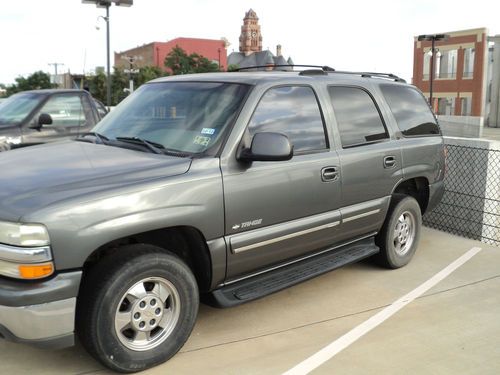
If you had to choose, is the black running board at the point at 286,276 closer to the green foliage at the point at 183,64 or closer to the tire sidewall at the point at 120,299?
the tire sidewall at the point at 120,299

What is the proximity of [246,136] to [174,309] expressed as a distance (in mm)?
1275

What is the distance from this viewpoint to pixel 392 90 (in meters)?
5.32

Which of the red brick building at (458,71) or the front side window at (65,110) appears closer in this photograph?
the front side window at (65,110)

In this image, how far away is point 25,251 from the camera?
2.74 meters

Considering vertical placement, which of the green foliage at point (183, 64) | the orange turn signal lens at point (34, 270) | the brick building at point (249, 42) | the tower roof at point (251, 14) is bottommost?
the orange turn signal lens at point (34, 270)

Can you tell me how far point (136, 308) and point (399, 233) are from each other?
311 cm

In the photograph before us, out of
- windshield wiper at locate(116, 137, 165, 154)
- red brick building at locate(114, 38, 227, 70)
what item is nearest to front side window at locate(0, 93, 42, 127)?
windshield wiper at locate(116, 137, 165, 154)

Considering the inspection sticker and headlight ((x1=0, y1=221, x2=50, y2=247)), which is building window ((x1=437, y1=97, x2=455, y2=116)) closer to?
the inspection sticker

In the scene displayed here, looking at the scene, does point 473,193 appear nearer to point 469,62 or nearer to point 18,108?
point 18,108

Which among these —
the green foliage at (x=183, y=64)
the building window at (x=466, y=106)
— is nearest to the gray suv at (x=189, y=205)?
the building window at (x=466, y=106)

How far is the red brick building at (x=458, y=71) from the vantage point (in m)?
44.0

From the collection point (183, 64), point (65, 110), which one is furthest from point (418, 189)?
point (183, 64)

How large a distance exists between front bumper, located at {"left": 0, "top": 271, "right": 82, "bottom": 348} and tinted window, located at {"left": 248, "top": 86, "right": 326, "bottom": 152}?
1.67m

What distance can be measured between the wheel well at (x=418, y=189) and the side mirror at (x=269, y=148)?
2.32 m
